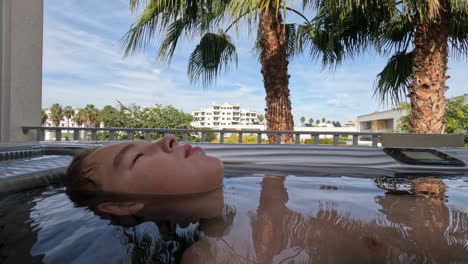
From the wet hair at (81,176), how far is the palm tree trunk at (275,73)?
3073 millimetres

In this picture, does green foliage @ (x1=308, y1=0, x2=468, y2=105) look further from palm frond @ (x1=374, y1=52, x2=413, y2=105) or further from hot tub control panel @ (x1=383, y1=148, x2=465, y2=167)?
hot tub control panel @ (x1=383, y1=148, x2=465, y2=167)

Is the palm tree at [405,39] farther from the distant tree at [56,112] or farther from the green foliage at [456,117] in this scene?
the distant tree at [56,112]

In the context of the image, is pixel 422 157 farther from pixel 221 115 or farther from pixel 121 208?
pixel 221 115

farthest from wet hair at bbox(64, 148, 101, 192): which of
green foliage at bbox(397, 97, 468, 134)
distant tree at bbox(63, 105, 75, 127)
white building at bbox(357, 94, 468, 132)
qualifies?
distant tree at bbox(63, 105, 75, 127)

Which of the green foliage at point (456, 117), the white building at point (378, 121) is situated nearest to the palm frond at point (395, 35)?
the green foliage at point (456, 117)

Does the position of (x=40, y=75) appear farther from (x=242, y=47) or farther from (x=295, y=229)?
(x=295, y=229)

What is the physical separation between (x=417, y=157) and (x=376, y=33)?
7.61 ft

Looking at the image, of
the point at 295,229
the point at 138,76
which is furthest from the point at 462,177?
the point at 138,76

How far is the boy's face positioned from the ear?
12 centimetres

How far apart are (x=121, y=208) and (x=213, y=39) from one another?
3.64 metres

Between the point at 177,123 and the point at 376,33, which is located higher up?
the point at 376,33

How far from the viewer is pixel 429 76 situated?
3.29m

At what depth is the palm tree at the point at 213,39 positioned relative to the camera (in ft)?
11.8

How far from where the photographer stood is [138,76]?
26875 mm
